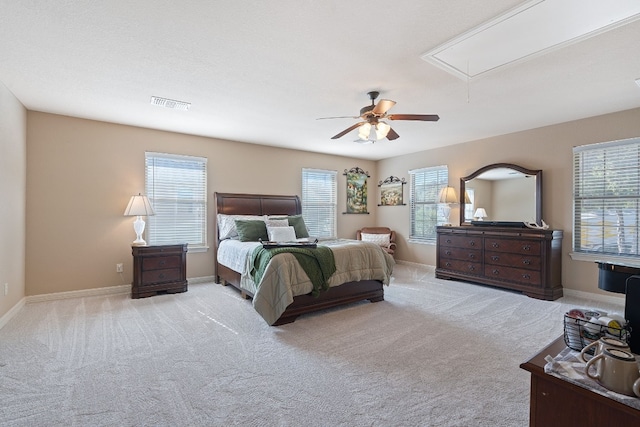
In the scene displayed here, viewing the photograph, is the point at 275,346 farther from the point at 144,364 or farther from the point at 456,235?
the point at 456,235

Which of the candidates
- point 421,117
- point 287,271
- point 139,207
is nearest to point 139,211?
point 139,207

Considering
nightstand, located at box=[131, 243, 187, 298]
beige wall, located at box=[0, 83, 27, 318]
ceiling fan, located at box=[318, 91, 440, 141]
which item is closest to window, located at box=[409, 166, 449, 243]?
ceiling fan, located at box=[318, 91, 440, 141]

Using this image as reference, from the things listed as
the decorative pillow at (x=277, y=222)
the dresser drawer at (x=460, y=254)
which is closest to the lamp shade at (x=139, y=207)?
the decorative pillow at (x=277, y=222)

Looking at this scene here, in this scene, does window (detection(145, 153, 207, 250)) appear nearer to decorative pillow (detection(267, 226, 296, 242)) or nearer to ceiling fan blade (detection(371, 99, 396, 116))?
decorative pillow (detection(267, 226, 296, 242))

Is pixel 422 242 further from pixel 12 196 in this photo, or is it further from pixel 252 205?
pixel 12 196

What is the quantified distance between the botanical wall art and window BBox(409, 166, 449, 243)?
3.82 ft

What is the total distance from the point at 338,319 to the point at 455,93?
9.34 ft

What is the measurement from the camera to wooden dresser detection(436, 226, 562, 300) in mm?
4273

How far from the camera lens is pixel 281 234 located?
4699 millimetres

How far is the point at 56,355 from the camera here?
8.29 feet

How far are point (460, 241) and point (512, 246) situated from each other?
32.7 inches

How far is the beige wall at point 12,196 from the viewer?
3186 millimetres

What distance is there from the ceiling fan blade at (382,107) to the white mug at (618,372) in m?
2.45

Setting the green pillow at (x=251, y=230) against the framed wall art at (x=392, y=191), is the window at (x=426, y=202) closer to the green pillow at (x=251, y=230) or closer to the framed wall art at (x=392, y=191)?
the framed wall art at (x=392, y=191)
